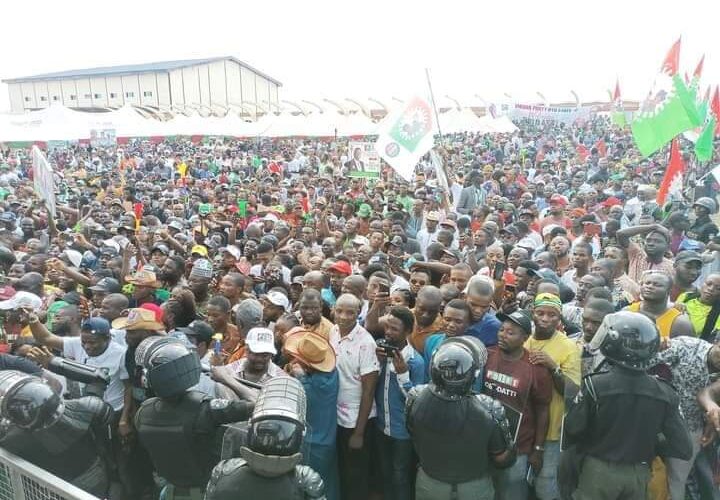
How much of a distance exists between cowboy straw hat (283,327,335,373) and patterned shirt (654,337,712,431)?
1.89 meters

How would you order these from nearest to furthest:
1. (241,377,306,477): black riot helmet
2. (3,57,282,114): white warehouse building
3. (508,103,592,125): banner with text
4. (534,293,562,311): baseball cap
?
(241,377,306,477): black riot helmet → (534,293,562,311): baseball cap → (508,103,592,125): banner with text → (3,57,282,114): white warehouse building

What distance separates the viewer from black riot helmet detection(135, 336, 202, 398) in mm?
2723

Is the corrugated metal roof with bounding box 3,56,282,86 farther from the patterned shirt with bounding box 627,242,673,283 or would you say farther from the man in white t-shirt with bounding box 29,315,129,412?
the man in white t-shirt with bounding box 29,315,129,412

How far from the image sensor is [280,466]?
214 centimetres

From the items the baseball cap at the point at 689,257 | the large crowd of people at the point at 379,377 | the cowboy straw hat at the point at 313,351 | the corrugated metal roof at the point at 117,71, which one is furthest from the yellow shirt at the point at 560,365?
the corrugated metal roof at the point at 117,71

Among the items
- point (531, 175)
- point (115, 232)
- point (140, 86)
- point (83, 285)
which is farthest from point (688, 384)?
point (140, 86)

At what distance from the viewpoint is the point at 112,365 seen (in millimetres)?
4055

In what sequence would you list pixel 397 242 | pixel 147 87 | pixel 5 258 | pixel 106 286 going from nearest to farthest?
pixel 106 286 < pixel 5 258 < pixel 397 242 < pixel 147 87

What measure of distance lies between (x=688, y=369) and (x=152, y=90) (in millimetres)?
68808

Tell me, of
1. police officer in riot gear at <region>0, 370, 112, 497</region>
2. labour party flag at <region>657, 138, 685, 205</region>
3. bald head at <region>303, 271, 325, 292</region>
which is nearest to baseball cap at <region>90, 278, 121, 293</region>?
bald head at <region>303, 271, 325, 292</region>

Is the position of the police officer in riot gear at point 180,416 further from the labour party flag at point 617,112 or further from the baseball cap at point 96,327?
the labour party flag at point 617,112

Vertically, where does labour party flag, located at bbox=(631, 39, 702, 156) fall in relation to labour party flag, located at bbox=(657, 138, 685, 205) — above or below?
above

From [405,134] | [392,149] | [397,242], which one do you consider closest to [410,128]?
[405,134]

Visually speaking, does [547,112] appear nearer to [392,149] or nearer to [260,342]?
[392,149]
